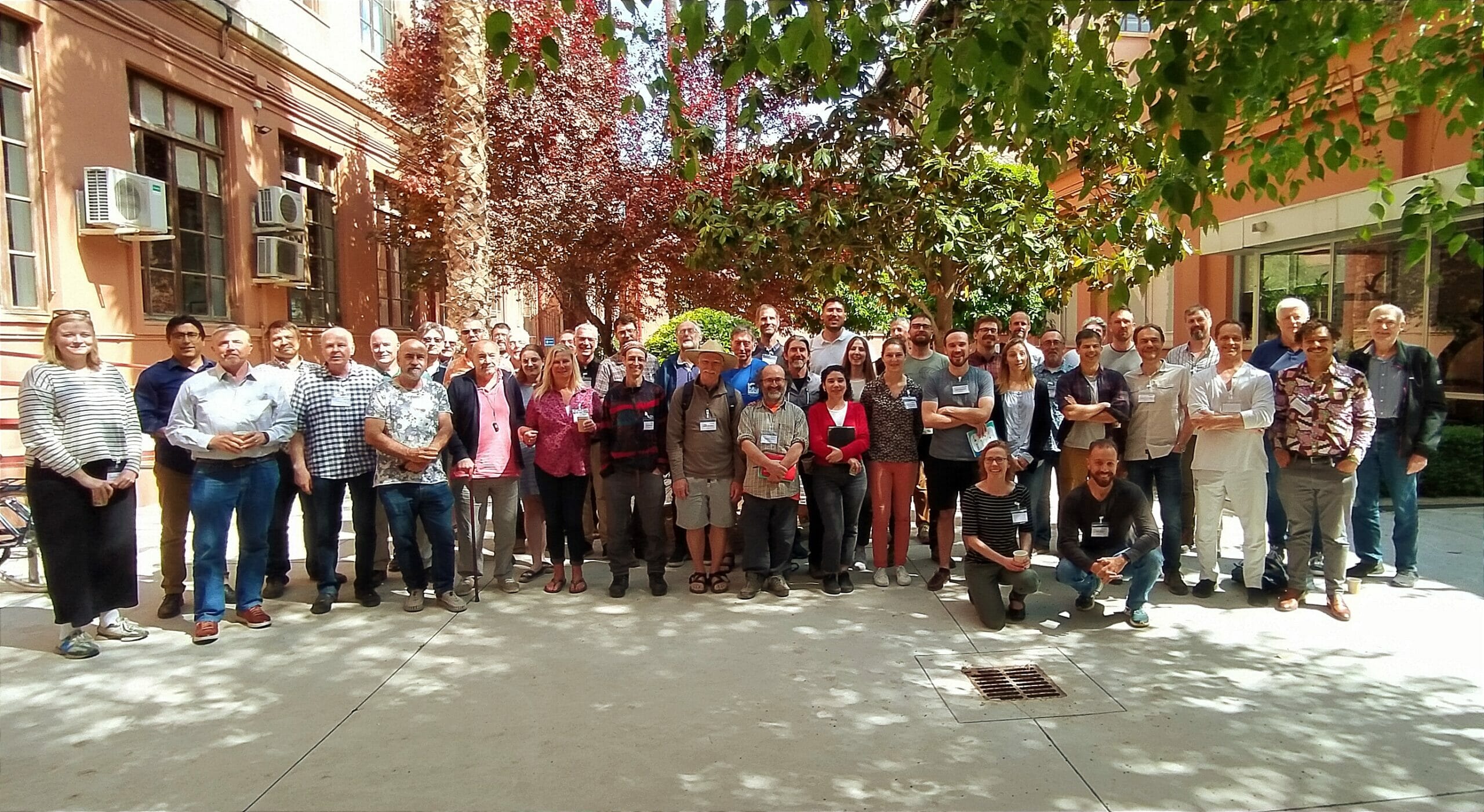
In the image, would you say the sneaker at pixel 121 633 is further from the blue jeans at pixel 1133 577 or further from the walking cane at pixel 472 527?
the blue jeans at pixel 1133 577

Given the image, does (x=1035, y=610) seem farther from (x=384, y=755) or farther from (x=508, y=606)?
(x=384, y=755)

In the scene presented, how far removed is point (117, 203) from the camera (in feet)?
28.7

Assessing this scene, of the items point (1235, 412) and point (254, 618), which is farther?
point (1235, 412)

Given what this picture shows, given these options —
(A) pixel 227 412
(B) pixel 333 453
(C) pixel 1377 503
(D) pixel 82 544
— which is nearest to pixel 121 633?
(D) pixel 82 544

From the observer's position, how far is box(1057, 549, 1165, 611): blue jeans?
18.2 feet

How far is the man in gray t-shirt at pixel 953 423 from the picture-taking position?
6.48 m

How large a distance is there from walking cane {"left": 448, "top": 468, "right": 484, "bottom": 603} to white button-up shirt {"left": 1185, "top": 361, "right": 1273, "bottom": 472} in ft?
17.0

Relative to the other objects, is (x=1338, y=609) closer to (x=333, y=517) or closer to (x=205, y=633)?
(x=333, y=517)

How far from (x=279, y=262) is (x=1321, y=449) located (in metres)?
11.5

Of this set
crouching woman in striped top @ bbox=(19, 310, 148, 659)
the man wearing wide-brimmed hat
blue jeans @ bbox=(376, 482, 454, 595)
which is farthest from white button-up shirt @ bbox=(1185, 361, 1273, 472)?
crouching woman in striped top @ bbox=(19, 310, 148, 659)

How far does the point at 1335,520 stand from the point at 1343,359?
1856 mm

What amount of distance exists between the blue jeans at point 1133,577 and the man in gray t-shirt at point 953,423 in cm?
96

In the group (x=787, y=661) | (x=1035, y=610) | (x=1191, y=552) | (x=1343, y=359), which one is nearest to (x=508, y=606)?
(x=787, y=661)

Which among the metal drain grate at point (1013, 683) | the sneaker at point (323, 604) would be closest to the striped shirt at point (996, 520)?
the metal drain grate at point (1013, 683)
